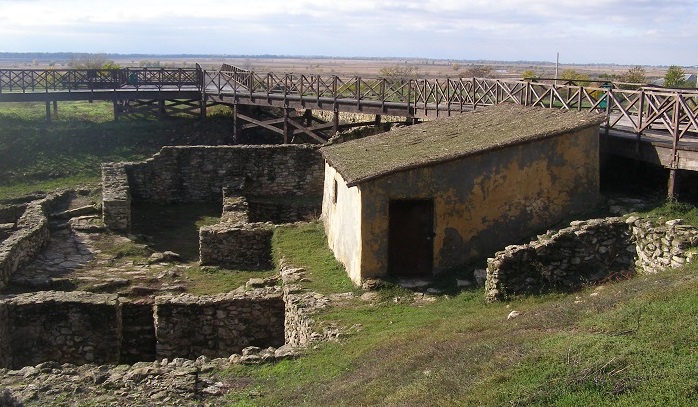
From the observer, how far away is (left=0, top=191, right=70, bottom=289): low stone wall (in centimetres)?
1528

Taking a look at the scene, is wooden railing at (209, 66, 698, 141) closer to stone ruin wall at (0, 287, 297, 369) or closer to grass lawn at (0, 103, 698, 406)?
grass lawn at (0, 103, 698, 406)

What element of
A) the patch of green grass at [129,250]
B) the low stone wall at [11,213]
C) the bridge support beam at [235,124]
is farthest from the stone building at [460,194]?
the bridge support beam at [235,124]

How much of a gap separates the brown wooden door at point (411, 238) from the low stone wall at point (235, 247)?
477 cm

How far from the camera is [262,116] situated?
115ft

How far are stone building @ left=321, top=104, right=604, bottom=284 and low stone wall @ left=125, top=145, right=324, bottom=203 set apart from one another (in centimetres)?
869

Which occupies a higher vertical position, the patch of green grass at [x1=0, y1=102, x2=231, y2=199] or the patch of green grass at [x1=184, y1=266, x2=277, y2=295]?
the patch of green grass at [x1=0, y1=102, x2=231, y2=199]

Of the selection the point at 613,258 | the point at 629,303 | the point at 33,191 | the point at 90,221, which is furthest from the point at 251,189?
the point at 629,303

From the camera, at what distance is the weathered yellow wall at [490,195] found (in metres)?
12.9

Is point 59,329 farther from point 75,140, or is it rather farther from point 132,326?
point 75,140

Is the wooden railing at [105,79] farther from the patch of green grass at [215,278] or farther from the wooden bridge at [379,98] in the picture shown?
the patch of green grass at [215,278]

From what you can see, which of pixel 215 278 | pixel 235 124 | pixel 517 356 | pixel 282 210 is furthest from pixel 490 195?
pixel 235 124

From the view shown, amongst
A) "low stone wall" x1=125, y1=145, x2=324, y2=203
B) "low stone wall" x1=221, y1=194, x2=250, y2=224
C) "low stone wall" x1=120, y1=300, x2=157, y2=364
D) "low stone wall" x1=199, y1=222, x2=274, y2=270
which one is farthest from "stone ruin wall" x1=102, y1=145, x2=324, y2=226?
"low stone wall" x1=120, y1=300, x2=157, y2=364

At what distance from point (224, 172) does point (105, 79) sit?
1861 centimetres

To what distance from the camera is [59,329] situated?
42.8 feet
